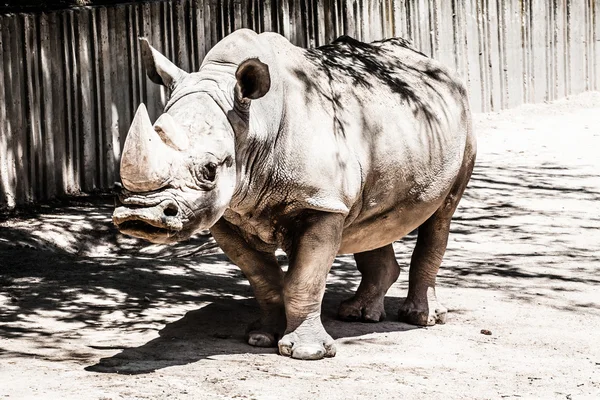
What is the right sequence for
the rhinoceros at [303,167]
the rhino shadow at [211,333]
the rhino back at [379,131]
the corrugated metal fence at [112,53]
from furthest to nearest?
the corrugated metal fence at [112,53], the rhino back at [379,131], the rhino shadow at [211,333], the rhinoceros at [303,167]

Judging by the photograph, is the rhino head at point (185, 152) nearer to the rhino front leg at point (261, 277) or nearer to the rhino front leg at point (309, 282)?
the rhino front leg at point (309, 282)

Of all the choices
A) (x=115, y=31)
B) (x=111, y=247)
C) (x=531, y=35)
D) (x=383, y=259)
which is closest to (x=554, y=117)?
(x=531, y=35)

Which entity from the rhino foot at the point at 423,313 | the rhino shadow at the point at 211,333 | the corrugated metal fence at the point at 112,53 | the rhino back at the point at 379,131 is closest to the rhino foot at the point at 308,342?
the rhino shadow at the point at 211,333

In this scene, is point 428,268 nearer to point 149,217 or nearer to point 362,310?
point 362,310

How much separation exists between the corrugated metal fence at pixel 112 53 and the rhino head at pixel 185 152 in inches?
243

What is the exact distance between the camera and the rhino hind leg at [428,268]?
9.12 metres

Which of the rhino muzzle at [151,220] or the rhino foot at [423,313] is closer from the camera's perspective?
the rhino muzzle at [151,220]

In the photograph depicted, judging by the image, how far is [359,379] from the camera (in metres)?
7.21

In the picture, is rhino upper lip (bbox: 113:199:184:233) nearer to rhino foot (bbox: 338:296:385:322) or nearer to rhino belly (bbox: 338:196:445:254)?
rhino belly (bbox: 338:196:445:254)

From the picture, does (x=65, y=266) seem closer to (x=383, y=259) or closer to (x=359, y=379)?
(x=383, y=259)

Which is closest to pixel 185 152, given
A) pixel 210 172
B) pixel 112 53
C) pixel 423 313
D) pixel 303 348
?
pixel 210 172

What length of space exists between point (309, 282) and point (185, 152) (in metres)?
1.42

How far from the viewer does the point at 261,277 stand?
834 centimetres

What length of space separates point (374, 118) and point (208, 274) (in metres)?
2.81
